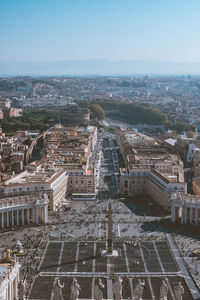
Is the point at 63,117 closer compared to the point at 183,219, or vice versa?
the point at 183,219

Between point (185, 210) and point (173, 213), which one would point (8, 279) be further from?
point (185, 210)

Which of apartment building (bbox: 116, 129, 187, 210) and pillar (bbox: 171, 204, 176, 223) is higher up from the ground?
apartment building (bbox: 116, 129, 187, 210)

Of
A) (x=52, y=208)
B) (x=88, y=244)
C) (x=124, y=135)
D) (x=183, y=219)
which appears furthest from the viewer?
(x=124, y=135)

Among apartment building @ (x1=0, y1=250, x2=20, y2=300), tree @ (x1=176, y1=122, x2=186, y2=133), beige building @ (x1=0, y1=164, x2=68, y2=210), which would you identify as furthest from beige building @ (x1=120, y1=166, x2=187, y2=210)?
tree @ (x1=176, y1=122, x2=186, y2=133)

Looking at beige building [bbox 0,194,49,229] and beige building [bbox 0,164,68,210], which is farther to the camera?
beige building [bbox 0,164,68,210]

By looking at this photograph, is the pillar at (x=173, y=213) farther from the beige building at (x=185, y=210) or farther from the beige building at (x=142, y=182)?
the beige building at (x=142, y=182)

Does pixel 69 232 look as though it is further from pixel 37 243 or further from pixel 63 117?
pixel 63 117

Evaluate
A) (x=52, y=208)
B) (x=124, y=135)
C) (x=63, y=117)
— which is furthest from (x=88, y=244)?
(x=63, y=117)

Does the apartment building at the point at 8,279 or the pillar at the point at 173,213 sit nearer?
the apartment building at the point at 8,279

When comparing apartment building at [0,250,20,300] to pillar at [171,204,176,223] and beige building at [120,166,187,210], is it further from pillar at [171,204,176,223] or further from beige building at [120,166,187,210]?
beige building at [120,166,187,210]

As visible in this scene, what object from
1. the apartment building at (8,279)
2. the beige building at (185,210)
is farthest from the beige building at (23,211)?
the apartment building at (8,279)

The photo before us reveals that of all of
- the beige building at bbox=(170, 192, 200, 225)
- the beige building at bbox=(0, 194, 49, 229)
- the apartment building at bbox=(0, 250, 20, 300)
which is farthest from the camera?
the beige building at bbox=(170, 192, 200, 225)
